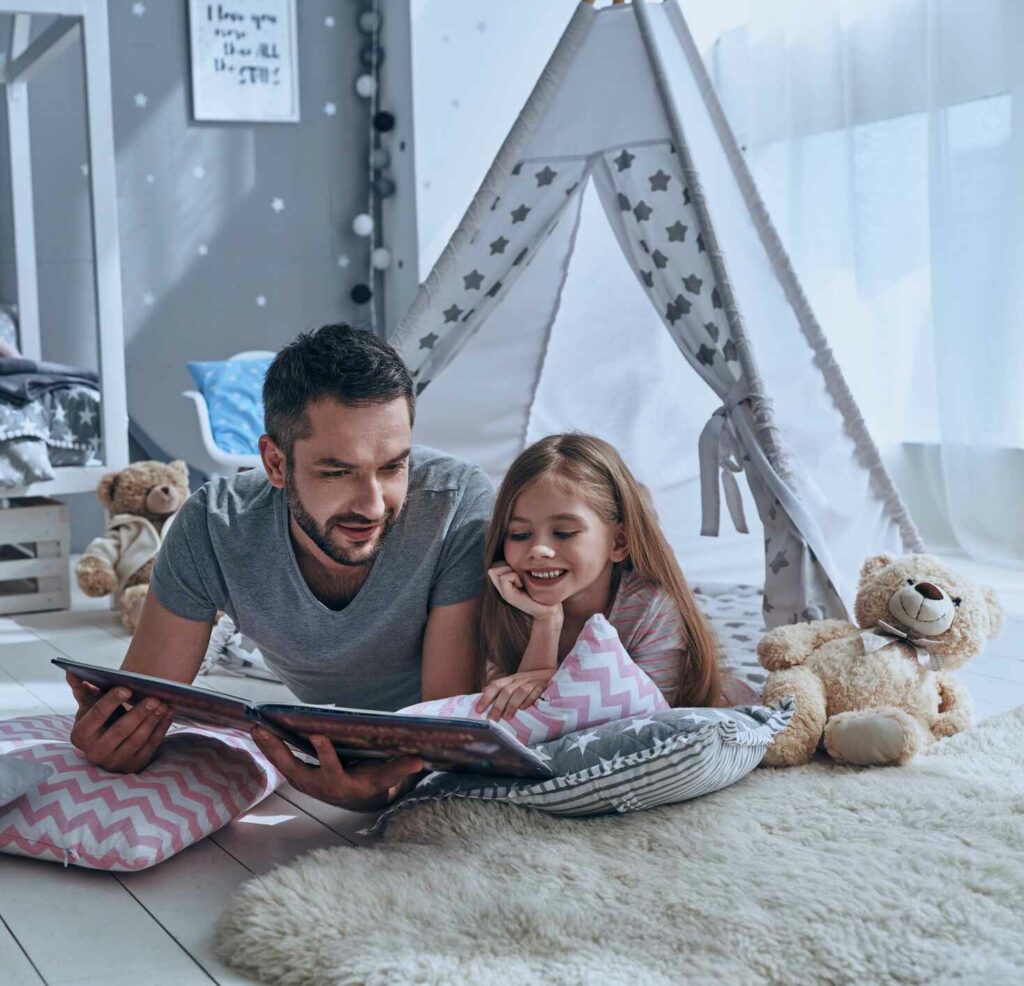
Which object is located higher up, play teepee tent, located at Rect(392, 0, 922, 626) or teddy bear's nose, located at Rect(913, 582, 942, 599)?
play teepee tent, located at Rect(392, 0, 922, 626)

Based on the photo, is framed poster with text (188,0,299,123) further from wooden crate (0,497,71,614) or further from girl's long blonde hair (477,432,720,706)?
girl's long blonde hair (477,432,720,706)

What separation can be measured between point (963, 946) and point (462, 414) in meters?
2.12

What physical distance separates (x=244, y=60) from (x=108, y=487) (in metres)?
1.97

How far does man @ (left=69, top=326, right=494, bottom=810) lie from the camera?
166 centimetres

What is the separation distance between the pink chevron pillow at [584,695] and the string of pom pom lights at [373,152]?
3334 mm

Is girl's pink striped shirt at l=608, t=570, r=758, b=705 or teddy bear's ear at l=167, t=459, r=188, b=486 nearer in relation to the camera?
girl's pink striped shirt at l=608, t=570, r=758, b=705

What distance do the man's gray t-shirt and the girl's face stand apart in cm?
6

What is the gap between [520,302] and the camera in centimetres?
322

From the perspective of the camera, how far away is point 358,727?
4.90 ft

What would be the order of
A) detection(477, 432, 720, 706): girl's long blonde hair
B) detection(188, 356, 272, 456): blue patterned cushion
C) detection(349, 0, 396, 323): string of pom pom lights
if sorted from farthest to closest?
detection(349, 0, 396, 323): string of pom pom lights
detection(188, 356, 272, 456): blue patterned cushion
detection(477, 432, 720, 706): girl's long blonde hair

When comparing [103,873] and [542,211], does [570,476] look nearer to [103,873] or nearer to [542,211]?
[103,873]

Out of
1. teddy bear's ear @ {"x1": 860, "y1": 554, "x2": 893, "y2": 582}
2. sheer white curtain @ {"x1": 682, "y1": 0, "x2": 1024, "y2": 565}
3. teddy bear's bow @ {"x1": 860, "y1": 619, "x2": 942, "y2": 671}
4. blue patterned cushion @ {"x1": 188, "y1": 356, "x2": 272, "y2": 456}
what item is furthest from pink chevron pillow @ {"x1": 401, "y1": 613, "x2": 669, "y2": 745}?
blue patterned cushion @ {"x1": 188, "y1": 356, "x2": 272, "y2": 456}

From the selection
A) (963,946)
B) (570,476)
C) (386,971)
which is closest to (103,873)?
(386,971)

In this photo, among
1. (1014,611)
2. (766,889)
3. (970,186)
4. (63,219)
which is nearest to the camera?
(766,889)
